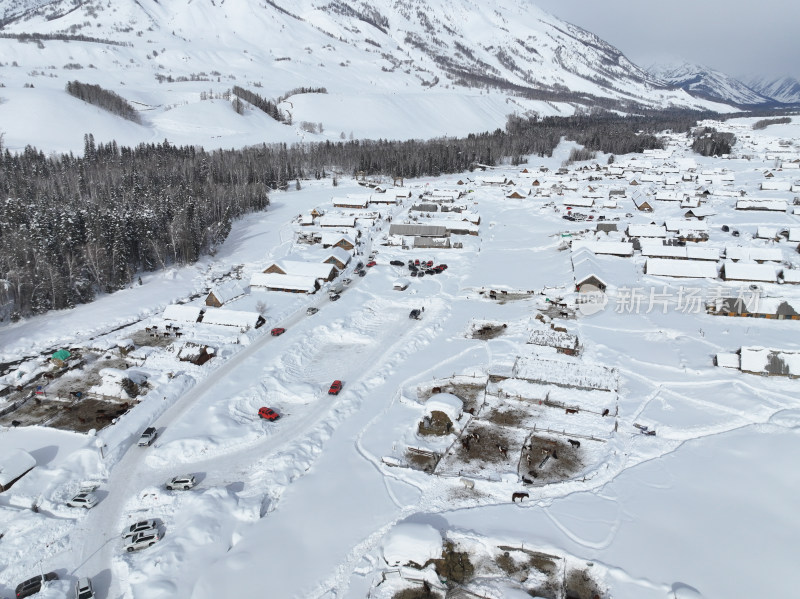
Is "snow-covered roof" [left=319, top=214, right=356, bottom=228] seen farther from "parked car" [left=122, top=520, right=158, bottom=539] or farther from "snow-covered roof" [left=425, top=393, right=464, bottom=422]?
"parked car" [left=122, top=520, right=158, bottom=539]

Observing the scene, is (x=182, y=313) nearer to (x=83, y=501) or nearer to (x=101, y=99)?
(x=83, y=501)

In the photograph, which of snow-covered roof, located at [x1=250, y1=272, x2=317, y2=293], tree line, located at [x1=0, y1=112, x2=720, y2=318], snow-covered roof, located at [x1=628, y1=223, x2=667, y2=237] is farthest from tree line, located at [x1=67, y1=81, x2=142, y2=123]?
snow-covered roof, located at [x1=628, y1=223, x2=667, y2=237]

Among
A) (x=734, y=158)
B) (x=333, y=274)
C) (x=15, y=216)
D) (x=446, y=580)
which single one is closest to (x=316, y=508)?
(x=446, y=580)

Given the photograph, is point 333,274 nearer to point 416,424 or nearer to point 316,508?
point 416,424

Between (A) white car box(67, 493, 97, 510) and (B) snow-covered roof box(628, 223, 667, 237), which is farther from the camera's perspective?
(B) snow-covered roof box(628, 223, 667, 237)

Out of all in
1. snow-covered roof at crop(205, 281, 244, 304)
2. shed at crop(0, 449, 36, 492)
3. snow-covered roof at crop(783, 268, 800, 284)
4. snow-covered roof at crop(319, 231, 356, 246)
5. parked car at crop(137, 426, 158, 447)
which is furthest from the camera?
snow-covered roof at crop(319, 231, 356, 246)

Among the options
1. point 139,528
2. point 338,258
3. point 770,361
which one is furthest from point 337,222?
point 139,528

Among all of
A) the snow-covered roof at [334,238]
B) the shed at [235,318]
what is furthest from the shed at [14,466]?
the snow-covered roof at [334,238]

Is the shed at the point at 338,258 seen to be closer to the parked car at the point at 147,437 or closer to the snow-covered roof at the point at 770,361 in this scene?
the parked car at the point at 147,437
